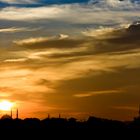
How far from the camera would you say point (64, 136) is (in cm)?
19950

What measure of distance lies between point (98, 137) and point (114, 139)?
682 cm

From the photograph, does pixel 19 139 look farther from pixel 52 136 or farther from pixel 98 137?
pixel 98 137

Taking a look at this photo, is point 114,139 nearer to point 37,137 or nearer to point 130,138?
point 130,138

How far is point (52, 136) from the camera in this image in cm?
19950

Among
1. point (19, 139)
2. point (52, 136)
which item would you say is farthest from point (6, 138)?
point (52, 136)

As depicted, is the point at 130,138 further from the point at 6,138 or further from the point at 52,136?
the point at 6,138

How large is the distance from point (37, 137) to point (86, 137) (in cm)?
2075

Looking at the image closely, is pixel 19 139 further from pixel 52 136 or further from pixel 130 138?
pixel 130 138

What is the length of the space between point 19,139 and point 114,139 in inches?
1533

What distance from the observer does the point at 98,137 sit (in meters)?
197

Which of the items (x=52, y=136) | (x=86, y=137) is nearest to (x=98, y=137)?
(x=86, y=137)

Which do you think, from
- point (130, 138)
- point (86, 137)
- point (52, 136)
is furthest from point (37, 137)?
point (130, 138)

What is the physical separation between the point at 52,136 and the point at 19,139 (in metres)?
15.7

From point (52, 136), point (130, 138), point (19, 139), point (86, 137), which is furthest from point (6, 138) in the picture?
point (130, 138)
